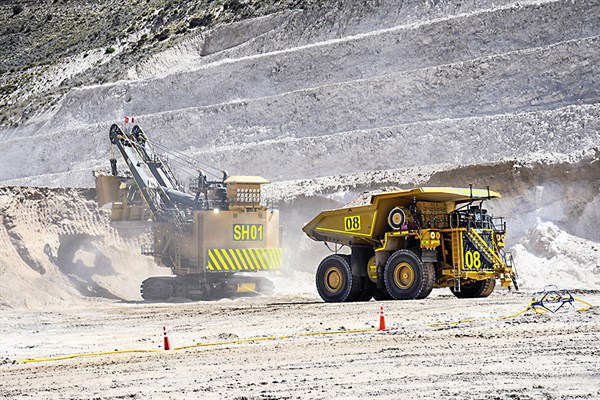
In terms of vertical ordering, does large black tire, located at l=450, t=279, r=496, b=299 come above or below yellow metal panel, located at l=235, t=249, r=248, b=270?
below

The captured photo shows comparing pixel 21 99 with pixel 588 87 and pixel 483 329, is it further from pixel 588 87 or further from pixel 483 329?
pixel 483 329

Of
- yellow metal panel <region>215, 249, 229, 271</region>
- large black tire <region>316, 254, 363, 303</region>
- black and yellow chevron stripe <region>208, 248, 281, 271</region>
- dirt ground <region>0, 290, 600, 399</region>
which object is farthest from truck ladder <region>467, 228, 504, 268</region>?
yellow metal panel <region>215, 249, 229, 271</region>

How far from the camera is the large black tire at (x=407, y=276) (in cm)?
1855

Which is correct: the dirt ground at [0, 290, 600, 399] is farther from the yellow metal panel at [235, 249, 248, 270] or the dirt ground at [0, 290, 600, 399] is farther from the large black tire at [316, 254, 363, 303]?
the yellow metal panel at [235, 249, 248, 270]

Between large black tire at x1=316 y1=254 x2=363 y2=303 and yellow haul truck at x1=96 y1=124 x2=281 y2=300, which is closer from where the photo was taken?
large black tire at x1=316 y1=254 x2=363 y2=303

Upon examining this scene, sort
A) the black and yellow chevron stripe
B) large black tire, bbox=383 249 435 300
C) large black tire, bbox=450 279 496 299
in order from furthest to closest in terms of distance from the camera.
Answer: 1. the black and yellow chevron stripe
2. large black tire, bbox=450 279 496 299
3. large black tire, bbox=383 249 435 300

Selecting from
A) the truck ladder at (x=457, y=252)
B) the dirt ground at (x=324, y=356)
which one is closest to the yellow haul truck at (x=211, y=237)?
the dirt ground at (x=324, y=356)

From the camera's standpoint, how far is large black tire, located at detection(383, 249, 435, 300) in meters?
18.5

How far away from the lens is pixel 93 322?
17797 mm

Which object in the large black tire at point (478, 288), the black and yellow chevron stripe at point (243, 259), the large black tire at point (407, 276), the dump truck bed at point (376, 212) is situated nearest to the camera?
the large black tire at point (407, 276)

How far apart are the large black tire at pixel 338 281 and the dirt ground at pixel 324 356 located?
1.99 meters

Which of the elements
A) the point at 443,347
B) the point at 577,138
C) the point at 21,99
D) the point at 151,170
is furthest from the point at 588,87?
the point at 21,99

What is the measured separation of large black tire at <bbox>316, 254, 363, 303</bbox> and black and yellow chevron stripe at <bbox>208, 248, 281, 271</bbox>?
4052 mm

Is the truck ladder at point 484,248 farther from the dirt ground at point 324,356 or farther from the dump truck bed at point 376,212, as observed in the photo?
the dirt ground at point 324,356
